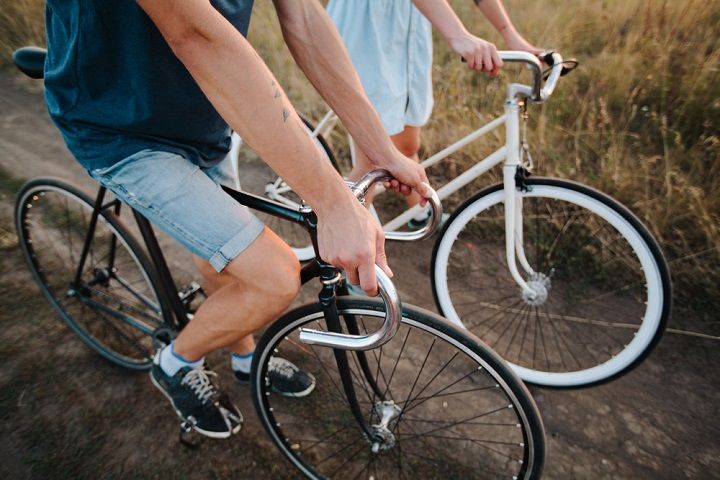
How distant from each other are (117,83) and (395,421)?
1859 mm

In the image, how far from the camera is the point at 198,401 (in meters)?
2.02

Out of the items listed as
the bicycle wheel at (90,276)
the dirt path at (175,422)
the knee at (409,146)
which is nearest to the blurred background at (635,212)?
the dirt path at (175,422)

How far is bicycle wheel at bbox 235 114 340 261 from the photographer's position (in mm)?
3018

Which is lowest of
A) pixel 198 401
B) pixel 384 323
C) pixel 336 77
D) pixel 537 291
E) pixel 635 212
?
pixel 198 401

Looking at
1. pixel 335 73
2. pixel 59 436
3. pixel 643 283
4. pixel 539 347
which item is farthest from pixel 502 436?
pixel 59 436

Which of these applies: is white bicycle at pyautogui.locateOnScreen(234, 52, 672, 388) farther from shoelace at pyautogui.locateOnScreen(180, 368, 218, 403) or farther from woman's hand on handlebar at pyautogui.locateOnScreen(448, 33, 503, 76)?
shoelace at pyautogui.locateOnScreen(180, 368, 218, 403)

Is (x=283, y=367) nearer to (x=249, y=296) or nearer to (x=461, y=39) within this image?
(x=249, y=296)

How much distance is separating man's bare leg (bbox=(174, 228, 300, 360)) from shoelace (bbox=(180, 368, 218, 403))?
21cm

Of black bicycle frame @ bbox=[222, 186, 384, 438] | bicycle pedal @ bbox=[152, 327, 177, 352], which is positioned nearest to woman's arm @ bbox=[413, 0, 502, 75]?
black bicycle frame @ bbox=[222, 186, 384, 438]

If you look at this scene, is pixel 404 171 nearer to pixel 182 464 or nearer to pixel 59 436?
pixel 182 464

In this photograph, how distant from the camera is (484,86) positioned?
14.3 ft

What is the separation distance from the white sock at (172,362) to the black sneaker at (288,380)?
0.49 meters

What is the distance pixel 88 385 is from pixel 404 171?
2.13 meters

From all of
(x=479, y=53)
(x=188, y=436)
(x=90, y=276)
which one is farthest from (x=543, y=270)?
(x=90, y=276)
